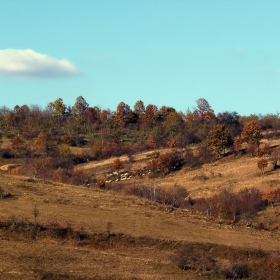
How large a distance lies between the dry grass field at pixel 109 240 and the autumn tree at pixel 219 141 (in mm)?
71238

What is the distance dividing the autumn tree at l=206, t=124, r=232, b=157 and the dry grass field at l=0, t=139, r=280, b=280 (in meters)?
71.2

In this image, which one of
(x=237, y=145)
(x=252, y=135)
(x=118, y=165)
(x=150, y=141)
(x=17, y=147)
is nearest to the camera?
(x=118, y=165)

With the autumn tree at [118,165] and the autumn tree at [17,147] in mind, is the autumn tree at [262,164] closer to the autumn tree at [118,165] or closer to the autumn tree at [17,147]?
the autumn tree at [118,165]

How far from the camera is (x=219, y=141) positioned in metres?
129

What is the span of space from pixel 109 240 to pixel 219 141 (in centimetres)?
A: 8972

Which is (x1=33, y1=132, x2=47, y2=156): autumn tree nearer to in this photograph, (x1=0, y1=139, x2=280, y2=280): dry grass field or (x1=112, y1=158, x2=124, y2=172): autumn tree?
(x1=112, y1=158, x2=124, y2=172): autumn tree

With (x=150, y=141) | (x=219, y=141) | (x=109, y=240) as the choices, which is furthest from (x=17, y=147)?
(x=109, y=240)

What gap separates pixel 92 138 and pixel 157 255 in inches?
5572

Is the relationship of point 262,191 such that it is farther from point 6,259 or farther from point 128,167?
point 6,259

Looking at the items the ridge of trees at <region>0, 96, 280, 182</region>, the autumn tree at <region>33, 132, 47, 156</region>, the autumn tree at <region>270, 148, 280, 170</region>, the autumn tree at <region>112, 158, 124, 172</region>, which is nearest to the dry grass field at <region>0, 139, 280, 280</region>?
the ridge of trees at <region>0, 96, 280, 182</region>

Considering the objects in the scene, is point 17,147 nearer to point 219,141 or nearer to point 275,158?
point 219,141

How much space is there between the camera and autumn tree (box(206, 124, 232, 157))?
423ft

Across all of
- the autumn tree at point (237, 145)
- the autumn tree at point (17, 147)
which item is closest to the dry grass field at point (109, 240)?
the autumn tree at point (237, 145)

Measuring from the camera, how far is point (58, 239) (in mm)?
41875
